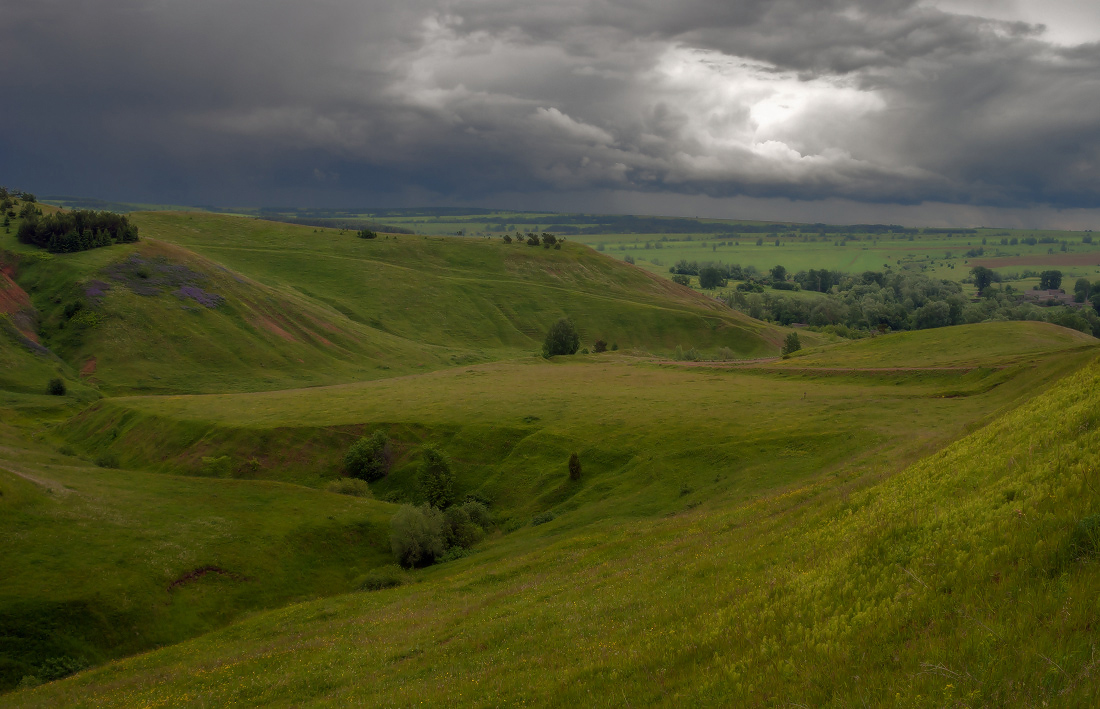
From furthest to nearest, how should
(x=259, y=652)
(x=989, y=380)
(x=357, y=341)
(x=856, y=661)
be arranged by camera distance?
(x=357, y=341) < (x=989, y=380) < (x=259, y=652) < (x=856, y=661)

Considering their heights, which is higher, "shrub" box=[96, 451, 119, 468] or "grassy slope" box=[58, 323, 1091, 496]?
"grassy slope" box=[58, 323, 1091, 496]

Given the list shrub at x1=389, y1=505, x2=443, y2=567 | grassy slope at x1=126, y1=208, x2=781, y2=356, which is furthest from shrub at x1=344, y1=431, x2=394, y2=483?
grassy slope at x1=126, y1=208, x2=781, y2=356

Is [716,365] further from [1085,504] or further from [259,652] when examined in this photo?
[1085,504]

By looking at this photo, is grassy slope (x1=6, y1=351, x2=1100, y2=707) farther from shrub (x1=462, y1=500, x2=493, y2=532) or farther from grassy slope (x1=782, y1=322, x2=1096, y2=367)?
grassy slope (x1=782, y1=322, x2=1096, y2=367)

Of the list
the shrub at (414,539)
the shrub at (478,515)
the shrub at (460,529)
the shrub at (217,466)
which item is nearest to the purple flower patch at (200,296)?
the shrub at (217,466)

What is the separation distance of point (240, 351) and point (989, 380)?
113143 mm

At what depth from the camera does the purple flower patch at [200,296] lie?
122000 mm

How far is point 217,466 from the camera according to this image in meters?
63.0

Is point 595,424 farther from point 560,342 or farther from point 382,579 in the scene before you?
point 560,342

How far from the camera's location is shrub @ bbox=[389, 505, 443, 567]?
4706cm

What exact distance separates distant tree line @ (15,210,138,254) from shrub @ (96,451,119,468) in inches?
3426

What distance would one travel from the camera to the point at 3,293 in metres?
108

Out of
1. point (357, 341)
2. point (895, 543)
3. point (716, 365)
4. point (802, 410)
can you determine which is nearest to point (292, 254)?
point (357, 341)

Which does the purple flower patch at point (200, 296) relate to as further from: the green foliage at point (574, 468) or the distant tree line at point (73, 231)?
the green foliage at point (574, 468)
